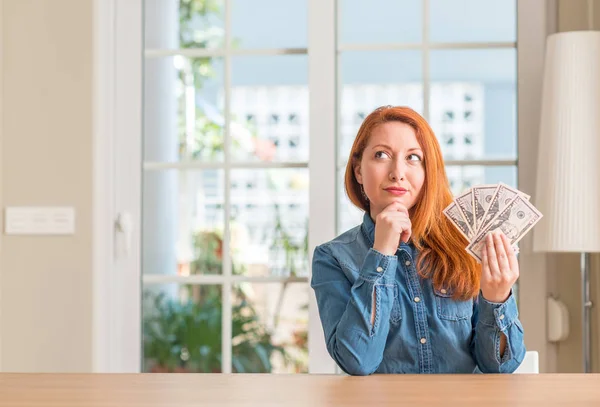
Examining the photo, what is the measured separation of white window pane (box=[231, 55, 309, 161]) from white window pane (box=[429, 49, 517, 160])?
0.50 m

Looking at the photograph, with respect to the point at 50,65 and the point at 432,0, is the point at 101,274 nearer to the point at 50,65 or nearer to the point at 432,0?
the point at 50,65

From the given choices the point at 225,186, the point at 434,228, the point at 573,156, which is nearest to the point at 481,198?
the point at 434,228

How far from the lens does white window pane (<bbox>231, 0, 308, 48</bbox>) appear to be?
3.19 meters

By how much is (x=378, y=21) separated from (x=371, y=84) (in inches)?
9.6

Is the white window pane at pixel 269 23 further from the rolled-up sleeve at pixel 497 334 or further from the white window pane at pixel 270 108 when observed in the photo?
the rolled-up sleeve at pixel 497 334

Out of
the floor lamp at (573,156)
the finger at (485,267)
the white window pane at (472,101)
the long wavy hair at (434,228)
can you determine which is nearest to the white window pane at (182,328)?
the white window pane at (472,101)

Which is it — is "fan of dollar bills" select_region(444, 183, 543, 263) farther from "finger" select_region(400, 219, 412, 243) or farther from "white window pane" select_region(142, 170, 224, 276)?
"white window pane" select_region(142, 170, 224, 276)

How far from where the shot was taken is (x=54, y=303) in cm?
310

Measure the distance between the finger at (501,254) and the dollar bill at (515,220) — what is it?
8 cm

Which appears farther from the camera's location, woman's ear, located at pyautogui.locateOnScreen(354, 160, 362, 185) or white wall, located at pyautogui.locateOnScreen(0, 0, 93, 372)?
white wall, located at pyautogui.locateOnScreen(0, 0, 93, 372)

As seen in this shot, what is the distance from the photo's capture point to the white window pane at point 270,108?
3186mm

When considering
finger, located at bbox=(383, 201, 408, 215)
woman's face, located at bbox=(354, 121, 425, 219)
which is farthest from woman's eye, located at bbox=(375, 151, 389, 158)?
finger, located at bbox=(383, 201, 408, 215)

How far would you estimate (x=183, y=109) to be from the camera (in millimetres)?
3271

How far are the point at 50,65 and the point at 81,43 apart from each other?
146 millimetres
